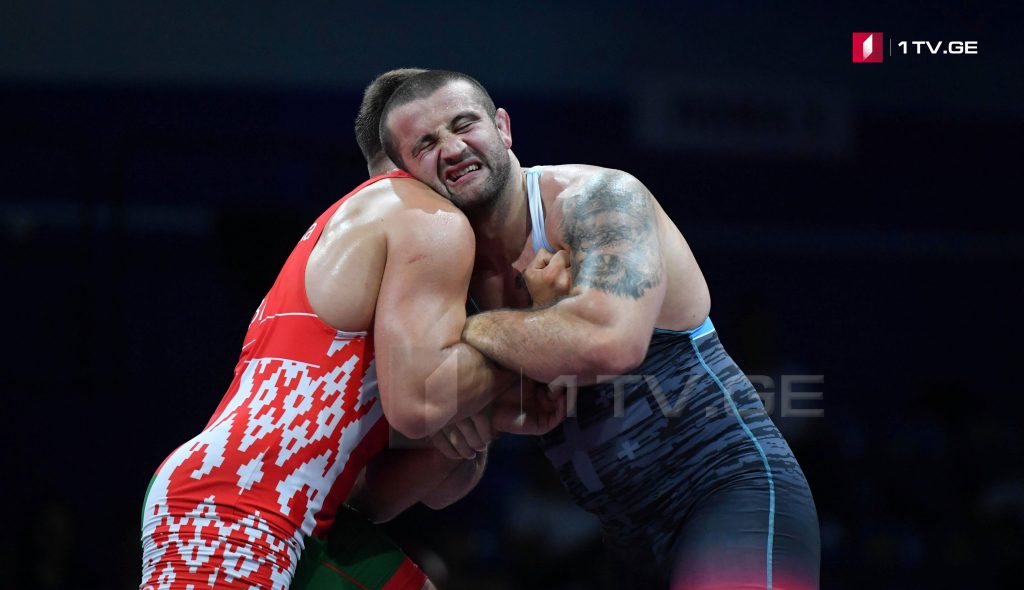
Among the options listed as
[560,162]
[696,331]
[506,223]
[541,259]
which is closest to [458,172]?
[506,223]

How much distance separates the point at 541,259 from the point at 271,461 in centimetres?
84

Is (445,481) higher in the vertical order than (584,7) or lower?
lower

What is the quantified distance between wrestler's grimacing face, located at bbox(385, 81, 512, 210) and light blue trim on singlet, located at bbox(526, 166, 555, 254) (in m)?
0.08

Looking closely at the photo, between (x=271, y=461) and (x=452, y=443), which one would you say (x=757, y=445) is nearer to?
(x=452, y=443)

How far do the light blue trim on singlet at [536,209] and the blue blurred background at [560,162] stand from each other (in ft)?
8.81

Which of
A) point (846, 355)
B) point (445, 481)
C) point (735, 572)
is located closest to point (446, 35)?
point (846, 355)

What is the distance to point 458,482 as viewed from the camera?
3131 millimetres

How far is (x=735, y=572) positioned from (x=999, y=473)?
4.54 metres

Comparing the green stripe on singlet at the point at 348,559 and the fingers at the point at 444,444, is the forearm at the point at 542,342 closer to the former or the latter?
the fingers at the point at 444,444

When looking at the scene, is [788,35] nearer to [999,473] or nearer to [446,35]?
[446,35]

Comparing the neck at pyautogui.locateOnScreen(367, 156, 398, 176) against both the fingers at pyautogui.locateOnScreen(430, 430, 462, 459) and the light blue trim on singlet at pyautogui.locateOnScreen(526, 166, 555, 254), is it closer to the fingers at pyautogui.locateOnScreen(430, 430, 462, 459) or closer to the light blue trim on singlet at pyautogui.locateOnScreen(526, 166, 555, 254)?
the light blue trim on singlet at pyautogui.locateOnScreen(526, 166, 555, 254)

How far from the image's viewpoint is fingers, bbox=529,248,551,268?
2.78 metres

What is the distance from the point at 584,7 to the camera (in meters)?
7.34

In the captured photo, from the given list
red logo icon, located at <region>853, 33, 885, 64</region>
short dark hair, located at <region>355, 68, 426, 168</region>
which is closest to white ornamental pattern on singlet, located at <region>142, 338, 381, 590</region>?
short dark hair, located at <region>355, 68, 426, 168</region>
